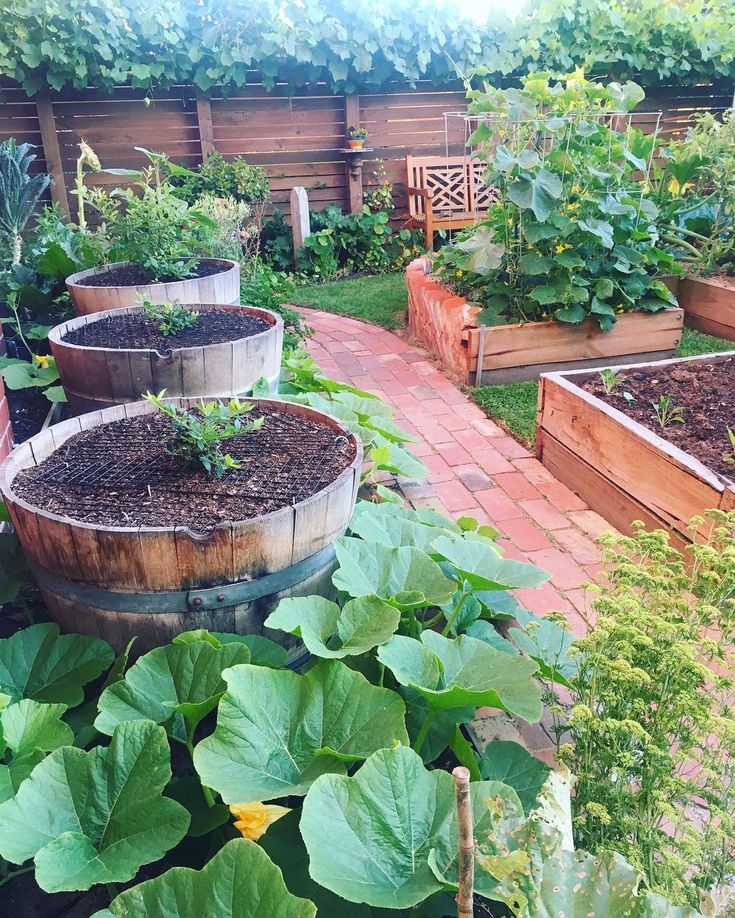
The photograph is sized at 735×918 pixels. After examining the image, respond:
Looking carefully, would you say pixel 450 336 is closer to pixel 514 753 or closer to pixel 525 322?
pixel 525 322

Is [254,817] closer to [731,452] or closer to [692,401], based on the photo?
[731,452]

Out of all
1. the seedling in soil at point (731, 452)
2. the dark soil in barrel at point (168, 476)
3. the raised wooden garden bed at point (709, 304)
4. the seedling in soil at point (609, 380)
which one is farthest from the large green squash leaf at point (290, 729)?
the raised wooden garden bed at point (709, 304)

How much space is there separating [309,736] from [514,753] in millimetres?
424

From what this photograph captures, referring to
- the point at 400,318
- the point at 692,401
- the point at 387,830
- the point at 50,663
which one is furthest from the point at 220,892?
the point at 400,318

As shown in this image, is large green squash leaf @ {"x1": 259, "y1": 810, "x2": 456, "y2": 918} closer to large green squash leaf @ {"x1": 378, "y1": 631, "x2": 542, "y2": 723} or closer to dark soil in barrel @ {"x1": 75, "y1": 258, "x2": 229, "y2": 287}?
large green squash leaf @ {"x1": 378, "y1": 631, "x2": 542, "y2": 723}

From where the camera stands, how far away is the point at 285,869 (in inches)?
42.4

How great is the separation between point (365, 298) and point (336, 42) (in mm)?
2808

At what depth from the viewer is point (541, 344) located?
13.7ft

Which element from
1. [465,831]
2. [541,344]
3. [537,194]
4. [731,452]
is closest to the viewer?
[465,831]

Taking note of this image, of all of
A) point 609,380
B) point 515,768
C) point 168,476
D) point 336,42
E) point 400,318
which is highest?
point 336,42

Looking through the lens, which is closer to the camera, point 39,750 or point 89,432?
point 39,750

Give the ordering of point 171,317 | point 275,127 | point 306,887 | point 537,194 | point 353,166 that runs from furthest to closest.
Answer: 1. point 353,166
2. point 275,127
3. point 537,194
4. point 171,317
5. point 306,887

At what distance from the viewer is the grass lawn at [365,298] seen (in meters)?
5.86

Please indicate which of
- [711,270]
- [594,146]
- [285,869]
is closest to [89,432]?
[285,869]
